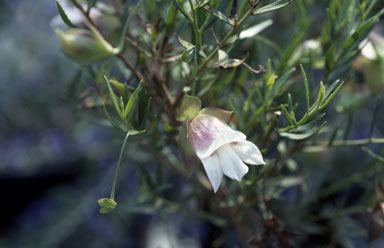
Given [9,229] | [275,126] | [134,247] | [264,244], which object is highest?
[275,126]

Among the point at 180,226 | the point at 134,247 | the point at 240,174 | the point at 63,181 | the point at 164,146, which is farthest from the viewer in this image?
the point at 63,181

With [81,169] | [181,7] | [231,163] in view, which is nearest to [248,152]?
[231,163]

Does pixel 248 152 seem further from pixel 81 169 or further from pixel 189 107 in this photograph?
pixel 81 169

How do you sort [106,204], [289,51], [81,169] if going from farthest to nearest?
[81,169] < [289,51] < [106,204]

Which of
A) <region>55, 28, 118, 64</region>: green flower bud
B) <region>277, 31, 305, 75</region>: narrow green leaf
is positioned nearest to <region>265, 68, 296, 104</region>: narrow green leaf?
<region>277, 31, 305, 75</region>: narrow green leaf

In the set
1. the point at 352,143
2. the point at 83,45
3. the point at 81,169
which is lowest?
the point at 81,169

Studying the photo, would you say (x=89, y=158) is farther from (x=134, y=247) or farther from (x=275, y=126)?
(x=275, y=126)

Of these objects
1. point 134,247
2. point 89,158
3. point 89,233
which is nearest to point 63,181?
point 89,158

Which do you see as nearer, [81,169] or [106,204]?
[106,204]

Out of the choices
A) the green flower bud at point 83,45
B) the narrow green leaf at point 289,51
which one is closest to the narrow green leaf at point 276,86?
the narrow green leaf at point 289,51
